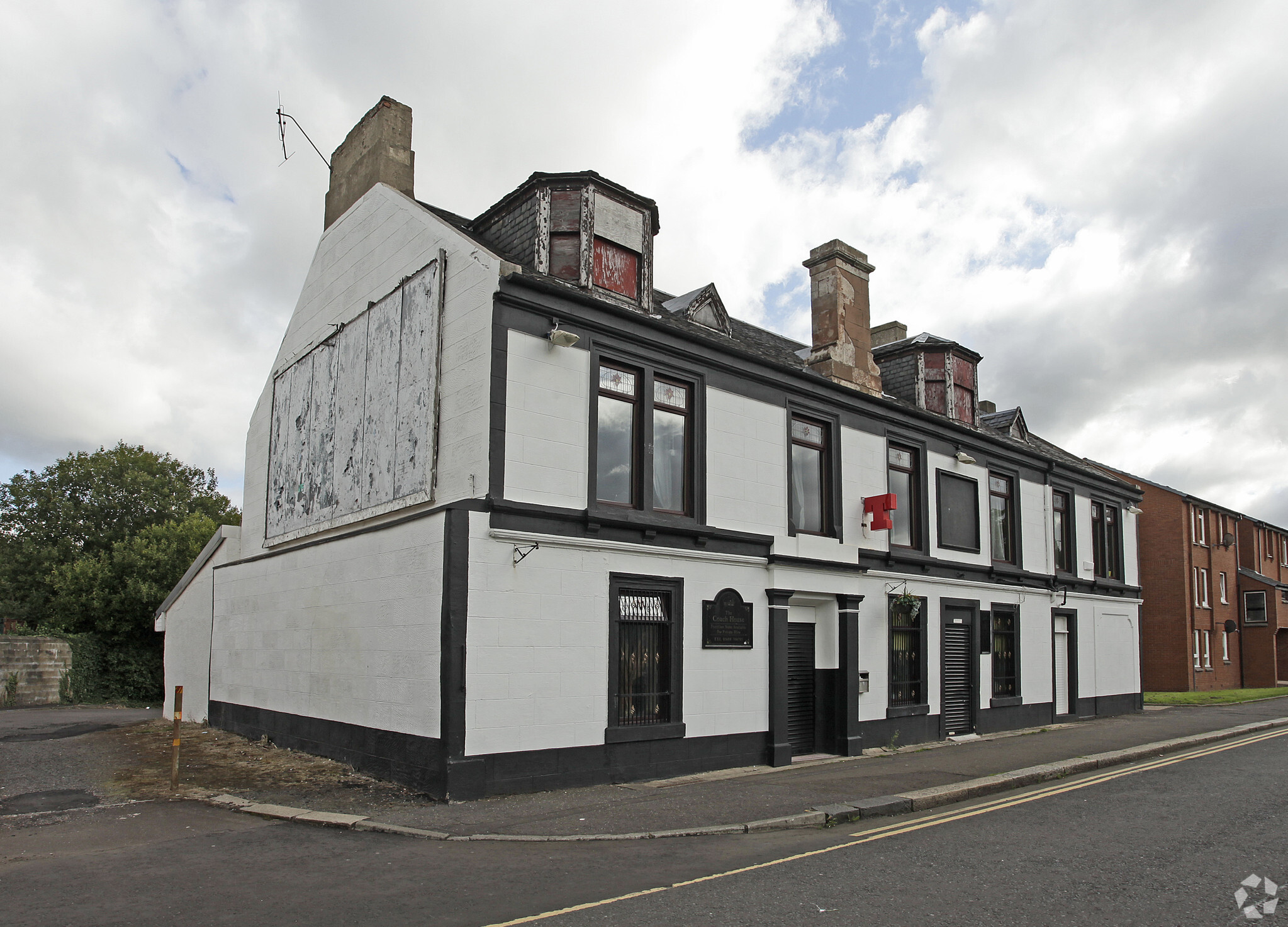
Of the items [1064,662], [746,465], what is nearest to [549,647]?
[746,465]

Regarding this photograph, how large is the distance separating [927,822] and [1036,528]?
572 inches

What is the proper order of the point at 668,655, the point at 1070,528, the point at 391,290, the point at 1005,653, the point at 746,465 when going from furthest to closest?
the point at 1070,528 < the point at 1005,653 < the point at 746,465 < the point at 391,290 < the point at 668,655

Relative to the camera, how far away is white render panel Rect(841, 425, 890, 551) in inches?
647

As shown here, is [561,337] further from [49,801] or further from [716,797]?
[49,801]

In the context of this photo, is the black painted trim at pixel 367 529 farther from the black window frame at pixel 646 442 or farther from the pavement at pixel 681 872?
the pavement at pixel 681 872

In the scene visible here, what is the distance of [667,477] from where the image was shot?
44.5 ft

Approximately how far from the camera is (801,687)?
15.4m

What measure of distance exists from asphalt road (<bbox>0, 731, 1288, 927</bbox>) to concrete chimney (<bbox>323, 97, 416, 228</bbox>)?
10841mm

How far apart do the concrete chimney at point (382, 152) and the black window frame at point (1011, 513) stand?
14747 mm

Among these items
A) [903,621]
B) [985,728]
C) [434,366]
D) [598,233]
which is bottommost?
[985,728]

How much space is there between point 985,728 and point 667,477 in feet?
35.2

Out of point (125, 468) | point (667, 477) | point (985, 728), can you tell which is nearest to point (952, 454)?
point (985, 728)

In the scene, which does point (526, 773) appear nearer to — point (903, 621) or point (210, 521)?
point (903, 621)

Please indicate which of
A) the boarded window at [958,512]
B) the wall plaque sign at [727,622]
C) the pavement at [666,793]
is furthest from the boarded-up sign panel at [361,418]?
the boarded window at [958,512]
